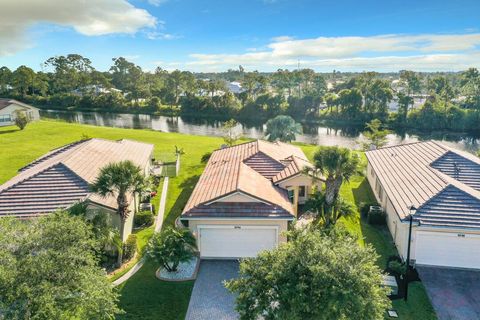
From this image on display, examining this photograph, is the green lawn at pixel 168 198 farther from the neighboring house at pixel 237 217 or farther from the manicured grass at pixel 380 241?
the neighboring house at pixel 237 217

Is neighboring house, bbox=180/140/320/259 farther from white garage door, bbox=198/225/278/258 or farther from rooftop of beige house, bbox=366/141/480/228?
rooftop of beige house, bbox=366/141/480/228

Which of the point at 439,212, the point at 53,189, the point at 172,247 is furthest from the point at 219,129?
the point at 439,212

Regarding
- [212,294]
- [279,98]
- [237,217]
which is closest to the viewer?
A: [212,294]

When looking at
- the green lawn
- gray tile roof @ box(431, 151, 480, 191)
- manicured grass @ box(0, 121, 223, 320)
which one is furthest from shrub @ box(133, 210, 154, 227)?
gray tile roof @ box(431, 151, 480, 191)

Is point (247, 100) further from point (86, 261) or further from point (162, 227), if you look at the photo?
point (86, 261)

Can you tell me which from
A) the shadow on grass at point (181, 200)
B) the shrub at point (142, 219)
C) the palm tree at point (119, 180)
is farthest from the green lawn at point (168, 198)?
the palm tree at point (119, 180)

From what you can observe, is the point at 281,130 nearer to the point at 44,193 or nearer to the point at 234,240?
the point at 234,240
